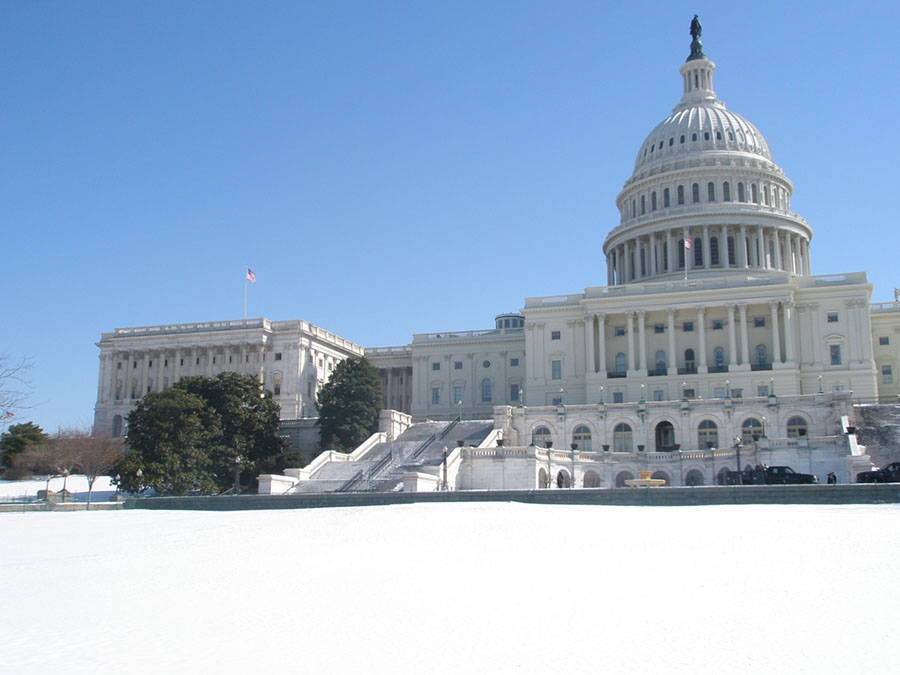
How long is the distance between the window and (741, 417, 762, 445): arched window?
26.5 m

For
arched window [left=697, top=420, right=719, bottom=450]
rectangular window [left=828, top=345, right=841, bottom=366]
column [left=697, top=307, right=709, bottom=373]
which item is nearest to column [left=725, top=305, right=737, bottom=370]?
column [left=697, top=307, right=709, bottom=373]

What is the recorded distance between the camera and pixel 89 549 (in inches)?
1181

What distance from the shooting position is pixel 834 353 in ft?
277

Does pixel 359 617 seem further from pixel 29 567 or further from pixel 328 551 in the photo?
pixel 29 567

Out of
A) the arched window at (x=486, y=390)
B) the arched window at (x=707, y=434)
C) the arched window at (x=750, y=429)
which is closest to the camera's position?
the arched window at (x=750, y=429)

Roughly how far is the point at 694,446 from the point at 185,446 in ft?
114

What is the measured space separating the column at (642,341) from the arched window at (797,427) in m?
20.9

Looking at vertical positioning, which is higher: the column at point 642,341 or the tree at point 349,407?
the column at point 642,341

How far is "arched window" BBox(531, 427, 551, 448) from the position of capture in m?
70.9

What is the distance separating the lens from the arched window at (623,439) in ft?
228

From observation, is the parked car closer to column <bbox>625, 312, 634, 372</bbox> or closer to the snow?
the snow

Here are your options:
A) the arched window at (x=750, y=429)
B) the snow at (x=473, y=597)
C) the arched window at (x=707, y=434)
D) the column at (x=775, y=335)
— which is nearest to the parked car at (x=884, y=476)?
the snow at (x=473, y=597)

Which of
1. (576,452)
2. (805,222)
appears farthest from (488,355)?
(576,452)

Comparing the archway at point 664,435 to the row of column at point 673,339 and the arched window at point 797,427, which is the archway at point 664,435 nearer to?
the arched window at point 797,427
